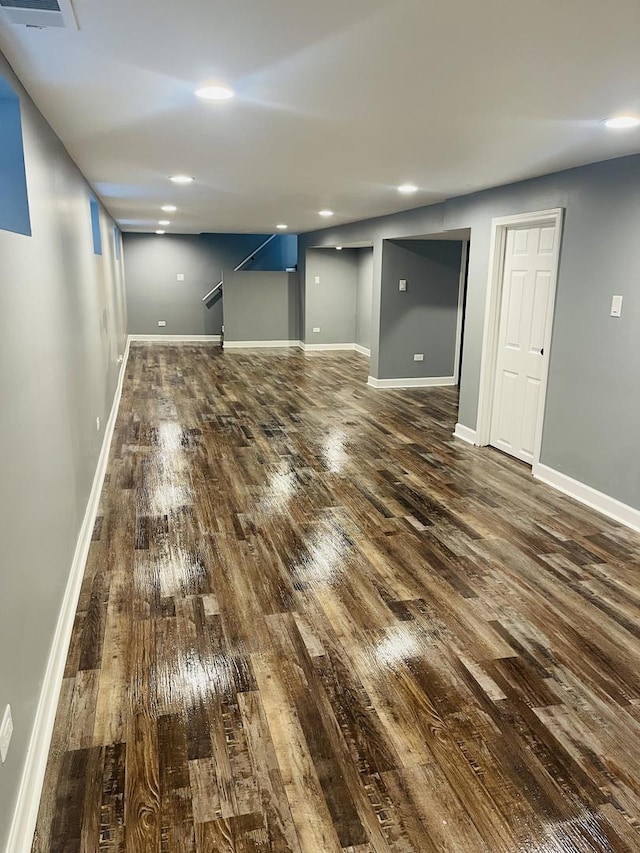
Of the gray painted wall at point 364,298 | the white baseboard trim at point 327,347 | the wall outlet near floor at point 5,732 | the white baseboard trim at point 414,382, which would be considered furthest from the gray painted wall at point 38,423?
the white baseboard trim at point 327,347

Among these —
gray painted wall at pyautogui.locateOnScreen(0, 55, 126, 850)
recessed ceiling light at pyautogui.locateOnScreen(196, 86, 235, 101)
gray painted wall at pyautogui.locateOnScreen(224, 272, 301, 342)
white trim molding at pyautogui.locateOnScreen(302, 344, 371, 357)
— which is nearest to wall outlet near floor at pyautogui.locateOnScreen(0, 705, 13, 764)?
gray painted wall at pyautogui.locateOnScreen(0, 55, 126, 850)

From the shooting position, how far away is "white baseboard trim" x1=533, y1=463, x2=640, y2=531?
402 cm

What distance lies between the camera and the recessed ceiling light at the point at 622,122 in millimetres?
2877

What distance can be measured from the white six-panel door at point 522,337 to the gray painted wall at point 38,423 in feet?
11.2

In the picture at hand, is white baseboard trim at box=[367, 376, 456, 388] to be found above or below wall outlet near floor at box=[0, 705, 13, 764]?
below

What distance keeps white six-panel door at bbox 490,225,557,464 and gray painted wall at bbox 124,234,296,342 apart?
879 cm

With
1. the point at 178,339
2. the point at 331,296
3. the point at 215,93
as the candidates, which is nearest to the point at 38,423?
the point at 215,93

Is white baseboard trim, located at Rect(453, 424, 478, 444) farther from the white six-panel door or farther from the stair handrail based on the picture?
the stair handrail

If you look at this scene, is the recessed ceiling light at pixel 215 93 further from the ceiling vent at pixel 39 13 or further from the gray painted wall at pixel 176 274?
the gray painted wall at pixel 176 274

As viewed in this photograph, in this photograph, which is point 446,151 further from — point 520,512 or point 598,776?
point 598,776

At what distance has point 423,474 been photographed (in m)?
5.07

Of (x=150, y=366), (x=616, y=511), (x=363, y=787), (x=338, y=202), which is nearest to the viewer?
(x=363, y=787)

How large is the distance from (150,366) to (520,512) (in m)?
7.28

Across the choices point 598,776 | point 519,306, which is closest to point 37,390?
point 598,776
